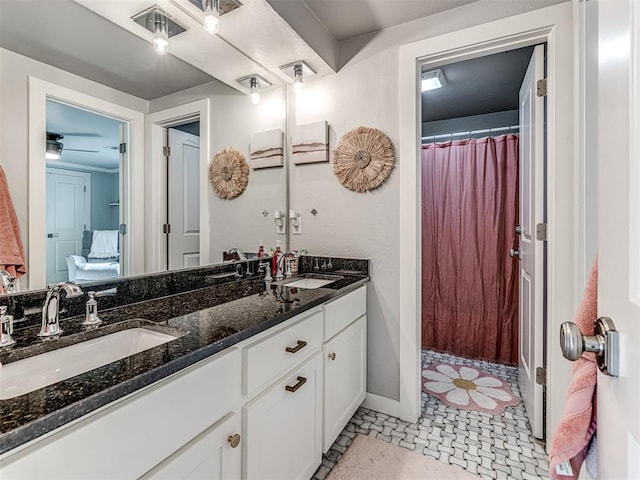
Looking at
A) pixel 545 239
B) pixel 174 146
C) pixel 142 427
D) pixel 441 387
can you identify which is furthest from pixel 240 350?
pixel 441 387

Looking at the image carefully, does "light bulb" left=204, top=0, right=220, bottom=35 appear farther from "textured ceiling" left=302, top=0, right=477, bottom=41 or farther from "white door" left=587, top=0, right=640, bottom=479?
"white door" left=587, top=0, right=640, bottom=479

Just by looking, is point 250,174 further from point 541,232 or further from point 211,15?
point 541,232

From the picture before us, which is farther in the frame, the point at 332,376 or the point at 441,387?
the point at 441,387

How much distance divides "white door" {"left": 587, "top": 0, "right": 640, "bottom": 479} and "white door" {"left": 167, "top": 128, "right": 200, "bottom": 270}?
4.79 feet

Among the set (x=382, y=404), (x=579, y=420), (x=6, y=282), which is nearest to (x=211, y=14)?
(x=6, y=282)

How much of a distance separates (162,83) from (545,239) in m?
1.94

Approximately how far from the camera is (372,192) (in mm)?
1965

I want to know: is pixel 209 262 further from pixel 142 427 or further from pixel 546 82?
pixel 546 82

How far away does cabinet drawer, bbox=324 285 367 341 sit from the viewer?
4.86 feet

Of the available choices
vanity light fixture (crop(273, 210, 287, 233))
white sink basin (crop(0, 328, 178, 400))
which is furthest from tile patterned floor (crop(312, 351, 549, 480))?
vanity light fixture (crop(273, 210, 287, 233))

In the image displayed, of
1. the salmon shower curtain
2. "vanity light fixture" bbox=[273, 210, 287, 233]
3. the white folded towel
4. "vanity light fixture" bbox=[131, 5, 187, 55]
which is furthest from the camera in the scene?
the salmon shower curtain

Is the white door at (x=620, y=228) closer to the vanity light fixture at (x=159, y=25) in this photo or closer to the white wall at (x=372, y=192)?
the white wall at (x=372, y=192)

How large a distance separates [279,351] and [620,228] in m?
0.97

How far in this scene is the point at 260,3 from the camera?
55.4 inches
